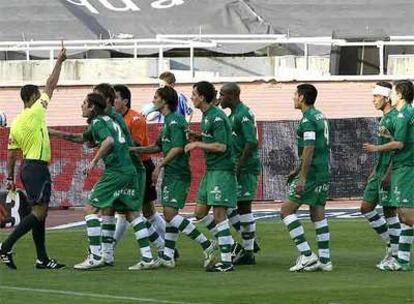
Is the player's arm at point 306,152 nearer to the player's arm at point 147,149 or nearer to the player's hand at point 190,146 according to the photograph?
the player's hand at point 190,146

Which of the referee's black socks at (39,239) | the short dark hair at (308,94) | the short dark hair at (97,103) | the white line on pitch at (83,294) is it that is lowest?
the white line on pitch at (83,294)

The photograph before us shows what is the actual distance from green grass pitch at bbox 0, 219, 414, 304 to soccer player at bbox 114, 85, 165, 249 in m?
0.45

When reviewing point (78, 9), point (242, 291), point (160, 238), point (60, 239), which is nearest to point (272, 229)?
point (60, 239)

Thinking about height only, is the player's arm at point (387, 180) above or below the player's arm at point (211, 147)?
below

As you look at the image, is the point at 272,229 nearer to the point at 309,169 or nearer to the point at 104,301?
the point at 309,169

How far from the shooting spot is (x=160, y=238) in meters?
19.1

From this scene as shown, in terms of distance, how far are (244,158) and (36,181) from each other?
8.08 ft

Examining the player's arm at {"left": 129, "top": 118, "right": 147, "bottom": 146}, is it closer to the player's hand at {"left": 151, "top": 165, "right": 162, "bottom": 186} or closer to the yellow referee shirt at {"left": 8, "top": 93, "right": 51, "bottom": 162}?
the player's hand at {"left": 151, "top": 165, "right": 162, "bottom": 186}

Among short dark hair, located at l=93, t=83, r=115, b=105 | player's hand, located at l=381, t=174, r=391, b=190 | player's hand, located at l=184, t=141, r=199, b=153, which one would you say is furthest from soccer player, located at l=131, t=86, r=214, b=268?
player's hand, located at l=381, t=174, r=391, b=190

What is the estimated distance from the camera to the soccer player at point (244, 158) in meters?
18.4

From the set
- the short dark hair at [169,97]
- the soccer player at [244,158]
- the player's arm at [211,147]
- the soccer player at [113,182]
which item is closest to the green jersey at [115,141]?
the soccer player at [113,182]

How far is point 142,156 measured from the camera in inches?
753

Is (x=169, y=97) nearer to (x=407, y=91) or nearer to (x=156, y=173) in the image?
(x=156, y=173)

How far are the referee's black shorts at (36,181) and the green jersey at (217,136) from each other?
1952 millimetres
